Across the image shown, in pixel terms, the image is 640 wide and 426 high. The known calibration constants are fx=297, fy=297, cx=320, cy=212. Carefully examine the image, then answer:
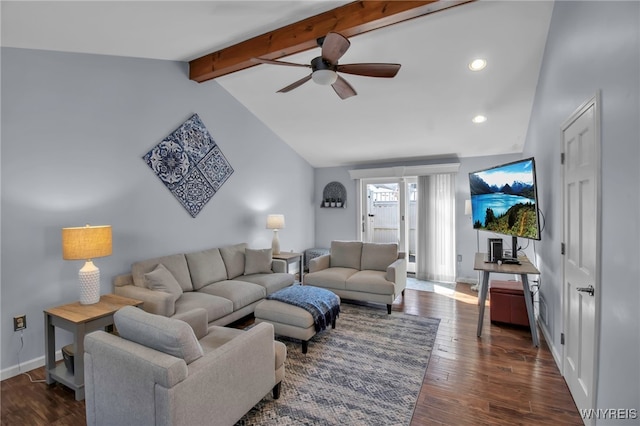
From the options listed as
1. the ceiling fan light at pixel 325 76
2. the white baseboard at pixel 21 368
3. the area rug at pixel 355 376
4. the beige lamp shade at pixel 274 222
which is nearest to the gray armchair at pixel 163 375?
the area rug at pixel 355 376

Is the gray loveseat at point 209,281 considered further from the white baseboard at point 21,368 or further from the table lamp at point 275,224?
the white baseboard at point 21,368

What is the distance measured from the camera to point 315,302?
3.09 meters

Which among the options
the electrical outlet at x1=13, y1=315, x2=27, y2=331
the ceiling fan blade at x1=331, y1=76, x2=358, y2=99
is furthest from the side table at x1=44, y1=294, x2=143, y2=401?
the ceiling fan blade at x1=331, y1=76, x2=358, y2=99

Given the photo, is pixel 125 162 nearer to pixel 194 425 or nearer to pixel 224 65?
pixel 224 65

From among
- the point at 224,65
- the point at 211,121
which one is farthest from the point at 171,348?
the point at 211,121

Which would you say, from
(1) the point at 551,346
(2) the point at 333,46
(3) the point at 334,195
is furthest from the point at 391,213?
(2) the point at 333,46

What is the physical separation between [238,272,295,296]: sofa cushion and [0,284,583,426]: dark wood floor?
6.75ft

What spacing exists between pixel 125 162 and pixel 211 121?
1.40 meters

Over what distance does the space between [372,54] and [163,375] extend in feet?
11.4

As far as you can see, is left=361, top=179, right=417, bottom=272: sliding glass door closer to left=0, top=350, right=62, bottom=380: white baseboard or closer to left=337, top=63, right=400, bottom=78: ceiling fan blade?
left=337, top=63, right=400, bottom=78: ceiling fan blade

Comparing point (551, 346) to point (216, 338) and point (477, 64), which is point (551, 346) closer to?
point (477, 64)

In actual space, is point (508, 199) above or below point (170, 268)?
above

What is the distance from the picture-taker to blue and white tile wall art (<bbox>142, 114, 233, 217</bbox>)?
146 inches

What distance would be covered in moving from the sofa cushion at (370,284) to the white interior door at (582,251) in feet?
6.13
